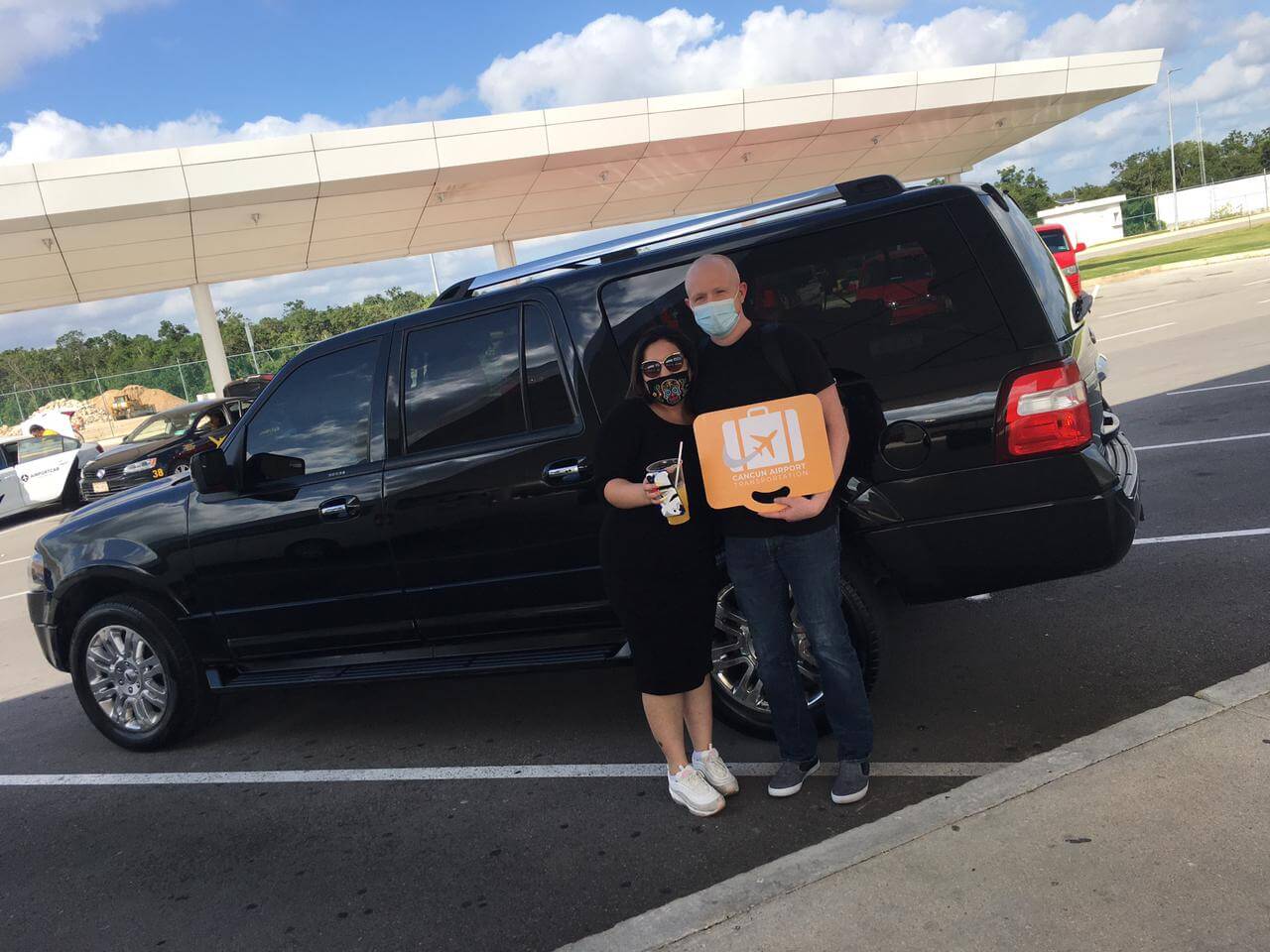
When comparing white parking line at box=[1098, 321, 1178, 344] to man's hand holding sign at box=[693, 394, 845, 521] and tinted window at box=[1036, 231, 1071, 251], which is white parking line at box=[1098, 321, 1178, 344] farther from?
man's hand holding sign at box=[693, 394, 845, 521]

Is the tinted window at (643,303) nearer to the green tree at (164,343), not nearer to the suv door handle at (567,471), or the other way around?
the suv door handle at (567,471)

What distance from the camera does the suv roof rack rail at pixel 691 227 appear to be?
3.75 metres

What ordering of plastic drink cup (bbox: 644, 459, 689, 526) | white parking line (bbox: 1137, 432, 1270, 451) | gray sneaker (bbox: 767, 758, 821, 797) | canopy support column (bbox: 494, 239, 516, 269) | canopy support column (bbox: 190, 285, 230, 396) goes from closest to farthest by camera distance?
plastic drink cup (bbox: 644, 459, 689, 526), gray sneaker (bbox: 767, 758, 821, 797), white parking line (bbox: 1137, 432, 1270, 451), canopy support column (bbox: 190, 285, 230, 396), canopy support column (bbox: 494, 239, 516, 269)

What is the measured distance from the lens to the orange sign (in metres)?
3.10

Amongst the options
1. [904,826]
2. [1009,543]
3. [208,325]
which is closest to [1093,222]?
[208,325]

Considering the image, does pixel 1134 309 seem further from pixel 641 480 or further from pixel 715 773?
pixel 641 480

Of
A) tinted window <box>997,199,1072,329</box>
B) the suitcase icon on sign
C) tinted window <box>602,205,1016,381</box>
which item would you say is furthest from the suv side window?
tinted window <box>997,199,1072,329</box>

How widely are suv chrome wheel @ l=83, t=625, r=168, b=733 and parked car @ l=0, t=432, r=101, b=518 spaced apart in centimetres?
1291

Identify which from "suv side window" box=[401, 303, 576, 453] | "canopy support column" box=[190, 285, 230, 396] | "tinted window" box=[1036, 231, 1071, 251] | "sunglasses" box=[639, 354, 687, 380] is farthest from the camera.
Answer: "canopy support column" box=[190, 285, 230, 396]

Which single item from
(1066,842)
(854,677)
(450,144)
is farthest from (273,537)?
(450,144)

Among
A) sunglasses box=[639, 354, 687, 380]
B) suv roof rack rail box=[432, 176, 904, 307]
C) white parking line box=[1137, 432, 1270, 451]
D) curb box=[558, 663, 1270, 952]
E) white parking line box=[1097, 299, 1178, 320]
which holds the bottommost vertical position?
white parking line box=[1097, 299, 1178, 320]

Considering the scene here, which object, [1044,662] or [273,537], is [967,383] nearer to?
[1044,662]

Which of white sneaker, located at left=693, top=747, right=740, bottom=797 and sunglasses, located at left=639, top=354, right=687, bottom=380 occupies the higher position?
sunglasses, located at left=639, top=354, right=687, bottom=380

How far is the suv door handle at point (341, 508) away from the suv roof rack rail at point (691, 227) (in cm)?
94
